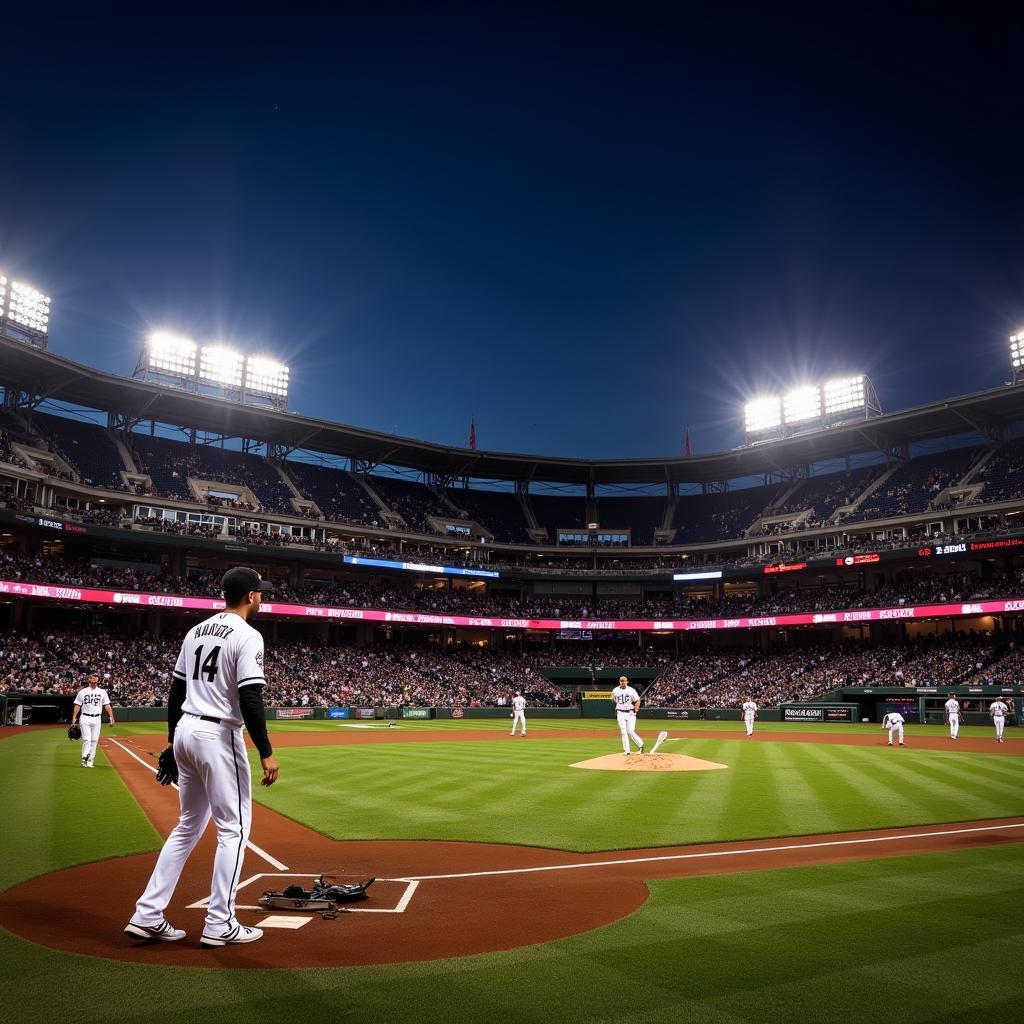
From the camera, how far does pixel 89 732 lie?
17.9m

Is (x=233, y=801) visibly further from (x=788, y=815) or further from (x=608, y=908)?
(x=788, y=815)

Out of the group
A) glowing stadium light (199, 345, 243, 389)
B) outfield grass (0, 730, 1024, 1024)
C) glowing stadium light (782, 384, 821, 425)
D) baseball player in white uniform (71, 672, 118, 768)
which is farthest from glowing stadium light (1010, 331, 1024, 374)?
baseball player in white uniform (71, 672, 118, 768)

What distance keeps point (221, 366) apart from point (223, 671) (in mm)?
59459

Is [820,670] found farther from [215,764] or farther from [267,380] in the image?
[215,764]

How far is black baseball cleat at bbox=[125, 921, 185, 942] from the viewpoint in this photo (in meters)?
5.48

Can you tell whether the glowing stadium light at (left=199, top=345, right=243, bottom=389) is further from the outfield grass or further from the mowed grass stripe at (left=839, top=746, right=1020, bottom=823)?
the outfield grass

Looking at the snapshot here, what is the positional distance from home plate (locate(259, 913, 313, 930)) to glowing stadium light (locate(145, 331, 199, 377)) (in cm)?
5757

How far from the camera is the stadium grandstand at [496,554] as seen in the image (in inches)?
1908

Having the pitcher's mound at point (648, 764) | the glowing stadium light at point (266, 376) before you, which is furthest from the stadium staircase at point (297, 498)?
the pitcher's mound at point (648, 764)

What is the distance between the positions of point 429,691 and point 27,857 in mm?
47191

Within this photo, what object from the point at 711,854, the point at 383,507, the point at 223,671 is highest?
the point at 383,507

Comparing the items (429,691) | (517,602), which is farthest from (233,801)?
(517,602)

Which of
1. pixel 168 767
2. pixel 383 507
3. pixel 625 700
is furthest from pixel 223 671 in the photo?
pixel 383 507

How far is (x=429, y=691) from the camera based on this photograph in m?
55.1
